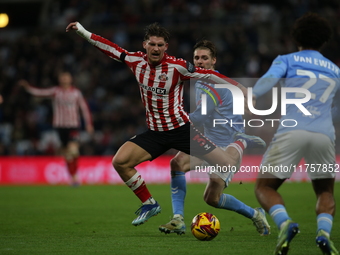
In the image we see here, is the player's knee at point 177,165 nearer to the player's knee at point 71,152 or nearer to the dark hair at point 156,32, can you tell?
the dark hair at point 156,32

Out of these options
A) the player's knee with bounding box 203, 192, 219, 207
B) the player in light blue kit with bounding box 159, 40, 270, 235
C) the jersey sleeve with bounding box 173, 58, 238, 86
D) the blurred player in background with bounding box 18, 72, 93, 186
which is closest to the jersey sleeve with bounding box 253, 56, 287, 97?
the jersey sleeve with bounding box 173, 58, 238, 86

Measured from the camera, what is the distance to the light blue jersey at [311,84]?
4531mm

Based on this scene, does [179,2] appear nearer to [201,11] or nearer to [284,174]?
[201,11]

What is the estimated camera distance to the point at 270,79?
14.5 ft

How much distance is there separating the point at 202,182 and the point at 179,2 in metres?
6.98

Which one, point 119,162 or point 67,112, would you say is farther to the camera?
point 67,112

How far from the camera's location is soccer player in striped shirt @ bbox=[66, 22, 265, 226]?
20.5 ft

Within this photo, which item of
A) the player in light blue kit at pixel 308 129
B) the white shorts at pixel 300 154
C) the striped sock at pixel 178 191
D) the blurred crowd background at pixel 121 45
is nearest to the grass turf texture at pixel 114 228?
the striped sock at pixel 178 191

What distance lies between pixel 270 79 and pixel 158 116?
2162 millimetres

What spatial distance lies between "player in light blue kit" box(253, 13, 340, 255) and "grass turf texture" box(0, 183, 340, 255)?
0.62m

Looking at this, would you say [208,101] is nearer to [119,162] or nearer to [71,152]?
[119,162]

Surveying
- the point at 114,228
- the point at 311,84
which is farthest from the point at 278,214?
the point at 114,228

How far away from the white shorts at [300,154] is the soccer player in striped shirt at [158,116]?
5.65ft

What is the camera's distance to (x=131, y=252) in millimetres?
5082
